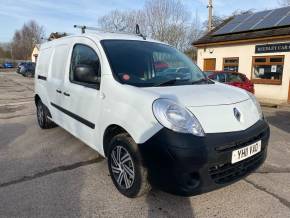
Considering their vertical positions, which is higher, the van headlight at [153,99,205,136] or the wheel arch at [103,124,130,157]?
the van headlight at [153,99,205,136]

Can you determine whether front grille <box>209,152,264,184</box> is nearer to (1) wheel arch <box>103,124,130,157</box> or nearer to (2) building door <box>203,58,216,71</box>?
(1) wheel arch <box>103,124,130,157</box>

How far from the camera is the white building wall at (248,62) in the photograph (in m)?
13.2

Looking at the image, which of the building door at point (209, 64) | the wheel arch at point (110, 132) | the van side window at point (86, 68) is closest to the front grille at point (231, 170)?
the wheel arch at point (110, 132)

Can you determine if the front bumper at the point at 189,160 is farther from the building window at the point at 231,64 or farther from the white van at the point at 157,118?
the building window at the point at 231,64

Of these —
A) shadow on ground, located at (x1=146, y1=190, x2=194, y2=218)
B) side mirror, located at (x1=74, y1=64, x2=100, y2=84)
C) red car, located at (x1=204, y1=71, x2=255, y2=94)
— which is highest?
side mirror, located at (x1=74, y1=64, x2=100, y2=84)

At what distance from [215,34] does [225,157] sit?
15382 millimetres

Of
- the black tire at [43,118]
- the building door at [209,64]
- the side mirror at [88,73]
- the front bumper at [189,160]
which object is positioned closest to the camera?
the front bumper at [189,160]

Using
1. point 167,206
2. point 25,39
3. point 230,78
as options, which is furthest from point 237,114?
point 25,39

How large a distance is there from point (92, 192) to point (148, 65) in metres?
1.78

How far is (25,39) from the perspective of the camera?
290 ft

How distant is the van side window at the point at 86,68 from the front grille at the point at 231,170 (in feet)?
5.92

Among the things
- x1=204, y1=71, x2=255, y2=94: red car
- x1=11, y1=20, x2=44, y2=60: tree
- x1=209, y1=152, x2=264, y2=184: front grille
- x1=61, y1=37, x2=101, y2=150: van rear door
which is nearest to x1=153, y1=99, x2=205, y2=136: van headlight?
x1=209, y1=152, x2=264, y2=184: front grille

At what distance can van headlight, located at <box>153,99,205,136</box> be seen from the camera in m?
2.71

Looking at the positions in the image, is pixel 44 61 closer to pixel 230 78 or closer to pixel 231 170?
pixel 231 170
